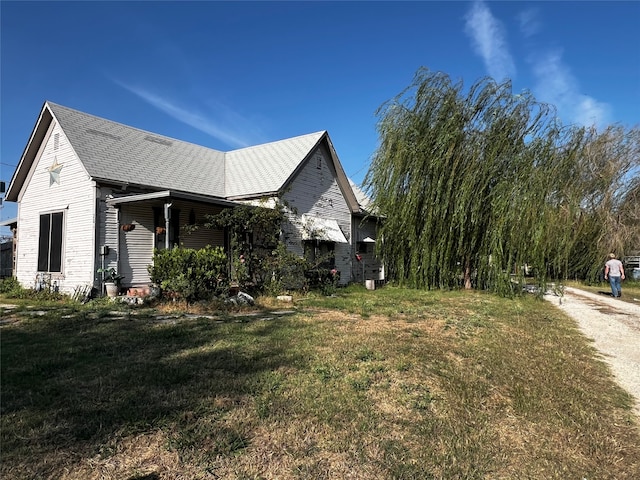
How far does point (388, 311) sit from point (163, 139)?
11297mm

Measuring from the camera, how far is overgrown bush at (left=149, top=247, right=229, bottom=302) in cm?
938

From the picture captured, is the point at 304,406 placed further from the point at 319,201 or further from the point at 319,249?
the point at 319,201

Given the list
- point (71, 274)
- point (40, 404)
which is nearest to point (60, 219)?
point (71, 274)

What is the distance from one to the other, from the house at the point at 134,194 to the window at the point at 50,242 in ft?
0.10

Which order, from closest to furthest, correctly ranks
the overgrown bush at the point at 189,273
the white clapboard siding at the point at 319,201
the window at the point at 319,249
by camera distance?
the overgrown bush at the point at 189,273
the white clapboard siding at the point at 319,201
the window at the point at 319,249

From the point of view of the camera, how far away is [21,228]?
562 inches

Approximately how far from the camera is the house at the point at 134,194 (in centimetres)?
1158

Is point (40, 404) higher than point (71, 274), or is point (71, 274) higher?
point (71, 274)

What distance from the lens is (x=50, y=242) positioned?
12.8 metres

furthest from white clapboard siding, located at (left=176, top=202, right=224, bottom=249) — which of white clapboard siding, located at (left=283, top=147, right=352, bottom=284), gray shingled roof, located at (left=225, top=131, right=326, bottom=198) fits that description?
white clapboard siding, located at (left=283, top=147, right=352, bottom=284)

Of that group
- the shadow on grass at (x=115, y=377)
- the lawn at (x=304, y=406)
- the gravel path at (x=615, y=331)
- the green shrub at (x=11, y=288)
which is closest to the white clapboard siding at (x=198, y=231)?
the green shrub at (x=11, y=288)

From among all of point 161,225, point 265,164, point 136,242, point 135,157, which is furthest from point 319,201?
point 136,242

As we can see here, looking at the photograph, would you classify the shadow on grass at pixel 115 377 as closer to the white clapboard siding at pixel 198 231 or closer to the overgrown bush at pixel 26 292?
the overgrown bush at pixel 26 292

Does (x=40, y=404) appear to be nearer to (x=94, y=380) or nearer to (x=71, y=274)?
(x=94, y=380)
